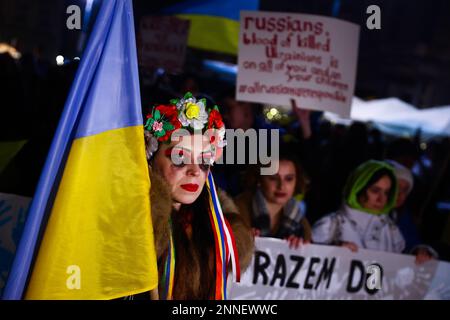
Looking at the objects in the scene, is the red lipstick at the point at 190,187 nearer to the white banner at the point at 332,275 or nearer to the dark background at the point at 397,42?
the white banner at the point at 332,275

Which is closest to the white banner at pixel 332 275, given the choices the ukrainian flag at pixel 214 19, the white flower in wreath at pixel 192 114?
the white flower in wreath at pixel 192 114

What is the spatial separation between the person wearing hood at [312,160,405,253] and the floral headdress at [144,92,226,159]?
1894 mm

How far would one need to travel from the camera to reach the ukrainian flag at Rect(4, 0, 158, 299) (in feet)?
7.08

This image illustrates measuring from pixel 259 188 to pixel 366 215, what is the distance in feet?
2.90

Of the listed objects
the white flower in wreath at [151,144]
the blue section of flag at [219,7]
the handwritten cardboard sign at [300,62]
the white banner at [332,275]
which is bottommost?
the white banner at [332,275]

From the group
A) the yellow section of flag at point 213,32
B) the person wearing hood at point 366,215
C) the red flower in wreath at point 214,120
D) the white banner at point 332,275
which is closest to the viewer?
the red flower in wreath at point 214,120

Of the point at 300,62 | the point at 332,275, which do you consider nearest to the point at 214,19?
the point at 300,62

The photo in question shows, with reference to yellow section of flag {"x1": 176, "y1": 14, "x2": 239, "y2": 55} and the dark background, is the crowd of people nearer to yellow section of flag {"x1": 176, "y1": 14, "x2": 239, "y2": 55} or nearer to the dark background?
yellow section of flag {"x1": 176, "y1": 14, "x2": 239, "y2": 55}

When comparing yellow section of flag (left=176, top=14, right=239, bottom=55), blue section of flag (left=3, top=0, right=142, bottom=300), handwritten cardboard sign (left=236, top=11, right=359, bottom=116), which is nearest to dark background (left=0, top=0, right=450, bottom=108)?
yellow section of flag (left=176, top=14, right=239, bottom=55)

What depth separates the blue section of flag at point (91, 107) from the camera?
2.15m

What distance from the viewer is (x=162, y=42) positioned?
711cm

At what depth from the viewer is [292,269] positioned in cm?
419

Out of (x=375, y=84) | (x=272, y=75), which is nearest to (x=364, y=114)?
(x=272, y=75)

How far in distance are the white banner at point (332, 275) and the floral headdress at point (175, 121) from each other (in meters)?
1.49
